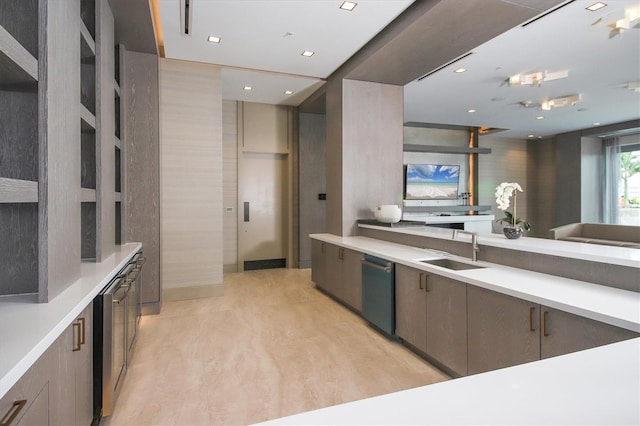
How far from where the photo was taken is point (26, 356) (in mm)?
1089

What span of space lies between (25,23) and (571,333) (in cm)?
304

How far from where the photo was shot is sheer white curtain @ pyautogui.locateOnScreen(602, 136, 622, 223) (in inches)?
366

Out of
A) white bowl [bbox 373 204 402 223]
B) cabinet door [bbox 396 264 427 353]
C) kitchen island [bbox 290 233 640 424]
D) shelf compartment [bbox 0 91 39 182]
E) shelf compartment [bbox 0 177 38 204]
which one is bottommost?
cabinet door [bbox 396 264 427 353]

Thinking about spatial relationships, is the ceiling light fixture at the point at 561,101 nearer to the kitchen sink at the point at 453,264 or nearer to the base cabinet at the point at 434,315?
the kitchen sink at the point at 453,264

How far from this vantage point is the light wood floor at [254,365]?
2.26m

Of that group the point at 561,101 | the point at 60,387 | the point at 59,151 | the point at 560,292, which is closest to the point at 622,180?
the point at 561,101

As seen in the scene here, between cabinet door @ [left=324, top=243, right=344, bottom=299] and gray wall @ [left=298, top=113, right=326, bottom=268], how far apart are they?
79.9 inches

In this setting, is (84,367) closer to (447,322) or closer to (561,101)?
(447,322)

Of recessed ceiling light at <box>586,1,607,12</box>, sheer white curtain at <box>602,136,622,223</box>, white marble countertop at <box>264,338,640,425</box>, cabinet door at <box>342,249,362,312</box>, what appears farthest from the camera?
sheer white curtain at <box>602,136,622,223</box>

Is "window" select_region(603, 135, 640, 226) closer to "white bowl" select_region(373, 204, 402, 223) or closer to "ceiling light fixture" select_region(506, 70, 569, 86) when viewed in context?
"ceiling light fixture" select_region(506, 70, 569, 86)

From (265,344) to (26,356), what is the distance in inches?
91.1

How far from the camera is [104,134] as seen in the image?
279 centimetres

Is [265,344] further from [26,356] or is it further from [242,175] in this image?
[242,175]

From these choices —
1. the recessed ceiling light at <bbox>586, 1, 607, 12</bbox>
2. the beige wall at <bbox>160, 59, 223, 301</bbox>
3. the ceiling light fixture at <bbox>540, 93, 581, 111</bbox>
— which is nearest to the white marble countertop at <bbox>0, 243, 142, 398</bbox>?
the beige wall at <bbox>160, 59, 223, 301</bbox>
